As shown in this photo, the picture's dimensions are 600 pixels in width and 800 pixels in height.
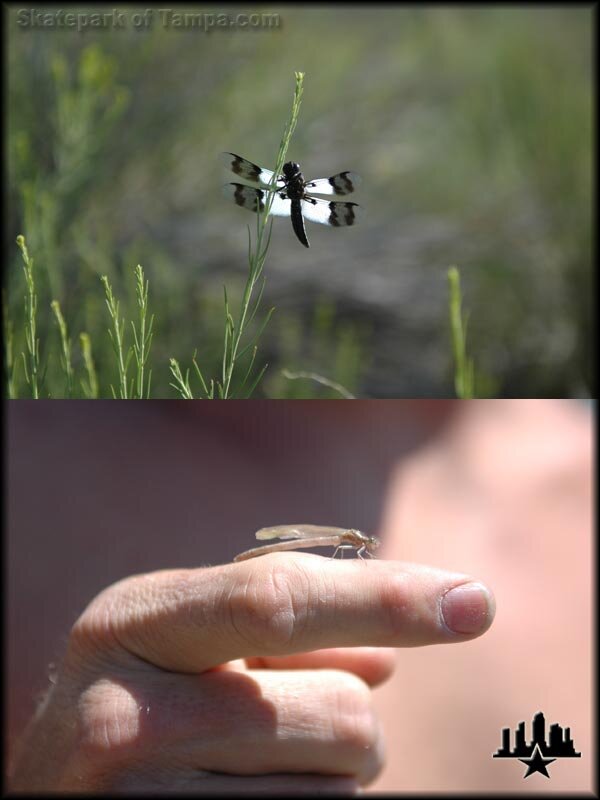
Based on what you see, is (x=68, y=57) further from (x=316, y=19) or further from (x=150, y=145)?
(x=316, y=19)

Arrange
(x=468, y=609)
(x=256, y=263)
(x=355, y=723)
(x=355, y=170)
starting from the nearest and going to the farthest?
(x=256, y=263) → (x=468, y=609) → (x=355, y=723) → (x=355, y=170)

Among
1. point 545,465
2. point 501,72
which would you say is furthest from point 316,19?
point 545,465

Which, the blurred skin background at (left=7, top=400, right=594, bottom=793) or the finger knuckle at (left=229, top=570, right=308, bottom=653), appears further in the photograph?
the blurred skin background at (left=7, top=400, right=594, bottom=793)

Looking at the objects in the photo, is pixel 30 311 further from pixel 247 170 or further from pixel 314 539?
pixel 314 539

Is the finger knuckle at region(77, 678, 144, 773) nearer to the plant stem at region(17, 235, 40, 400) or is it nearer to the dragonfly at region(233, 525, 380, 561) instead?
the dragonfly at region(233, 525, 380, 561)

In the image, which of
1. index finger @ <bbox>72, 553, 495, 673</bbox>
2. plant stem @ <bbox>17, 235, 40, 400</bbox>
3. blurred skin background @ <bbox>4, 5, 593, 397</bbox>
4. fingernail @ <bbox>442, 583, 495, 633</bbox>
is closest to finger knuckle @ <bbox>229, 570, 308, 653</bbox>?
index finger @ <bbox>72, 553, 495, 673</bbox>

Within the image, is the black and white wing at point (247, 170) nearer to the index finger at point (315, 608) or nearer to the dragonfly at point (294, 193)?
the dragonfly at point (294, 193)

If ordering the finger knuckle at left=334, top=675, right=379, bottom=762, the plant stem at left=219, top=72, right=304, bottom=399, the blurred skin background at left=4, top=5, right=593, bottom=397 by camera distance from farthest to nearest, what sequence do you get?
the blurred skin background at left=4, top=5, right=593, bottom=397 → the finger knuckle at left=334, top=675, right=379, bottom=762 → the plant stem at left=219, top=72, right=304, bottom=399

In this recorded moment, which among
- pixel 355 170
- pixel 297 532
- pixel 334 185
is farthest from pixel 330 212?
pixel 355 170
